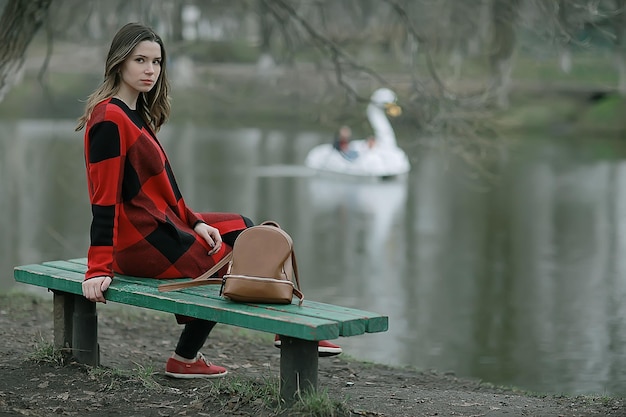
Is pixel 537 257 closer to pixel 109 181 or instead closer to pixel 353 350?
pixel 353 350

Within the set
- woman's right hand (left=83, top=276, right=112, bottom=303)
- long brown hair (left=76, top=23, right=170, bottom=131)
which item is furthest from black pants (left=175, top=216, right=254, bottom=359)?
long brown hair (left=76, top=23, right=170, bottom=131)

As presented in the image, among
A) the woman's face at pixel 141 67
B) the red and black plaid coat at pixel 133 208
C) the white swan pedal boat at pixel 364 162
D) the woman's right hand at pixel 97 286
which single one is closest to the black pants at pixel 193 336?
the red and black plaid coat at pixel 133 208

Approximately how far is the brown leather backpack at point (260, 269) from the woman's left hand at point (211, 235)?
47 cm

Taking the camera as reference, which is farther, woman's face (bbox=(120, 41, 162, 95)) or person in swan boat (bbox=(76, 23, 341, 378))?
woman's face (bbox=(120, 41, 162, 95))

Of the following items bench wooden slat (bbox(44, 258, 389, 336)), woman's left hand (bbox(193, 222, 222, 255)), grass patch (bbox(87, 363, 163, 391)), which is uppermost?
woman's left hand (bbox(193, 222, 222, 255))

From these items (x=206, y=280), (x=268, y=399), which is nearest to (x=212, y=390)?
(x=268, y=399)

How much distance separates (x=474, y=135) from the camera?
807 centimetres

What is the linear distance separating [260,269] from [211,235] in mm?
612

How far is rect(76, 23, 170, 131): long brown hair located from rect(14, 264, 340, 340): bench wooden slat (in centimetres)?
66

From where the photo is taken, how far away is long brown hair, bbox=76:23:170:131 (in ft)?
14.3

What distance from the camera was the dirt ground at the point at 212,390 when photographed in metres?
4.17

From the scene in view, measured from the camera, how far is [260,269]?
13.0ft

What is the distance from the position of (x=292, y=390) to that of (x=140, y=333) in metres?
2.79

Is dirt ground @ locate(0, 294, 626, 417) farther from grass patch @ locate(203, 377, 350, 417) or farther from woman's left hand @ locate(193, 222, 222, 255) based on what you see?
woman's left hand @ locate(193, 222, 222, 255)
